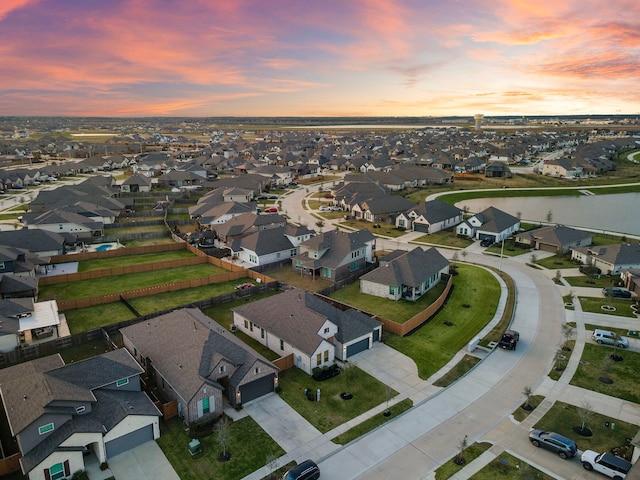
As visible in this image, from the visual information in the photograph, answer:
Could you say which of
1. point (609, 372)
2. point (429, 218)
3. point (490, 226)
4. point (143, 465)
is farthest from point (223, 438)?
point (429, 218)

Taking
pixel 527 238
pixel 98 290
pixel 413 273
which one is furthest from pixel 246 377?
pixel 527 238

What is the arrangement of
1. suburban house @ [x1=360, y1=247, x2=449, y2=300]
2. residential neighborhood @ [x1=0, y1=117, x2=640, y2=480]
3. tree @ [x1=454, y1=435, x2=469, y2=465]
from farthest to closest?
suburban house @ [x1=360, y1=247, x2=449, y2=300], residential neighborhood @ [x1=0, y1=117, x2=640, y2=480], tree @ [x1=454, y1=435, x2=469, y2=465]

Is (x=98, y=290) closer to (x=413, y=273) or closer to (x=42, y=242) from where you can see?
(x=42, y=242)

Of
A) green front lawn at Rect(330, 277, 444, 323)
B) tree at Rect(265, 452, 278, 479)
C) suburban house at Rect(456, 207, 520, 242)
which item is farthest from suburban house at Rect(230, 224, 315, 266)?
tree at Rect(265, 452, 278, 479)

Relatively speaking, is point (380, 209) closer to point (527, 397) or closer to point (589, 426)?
point (527, 397)

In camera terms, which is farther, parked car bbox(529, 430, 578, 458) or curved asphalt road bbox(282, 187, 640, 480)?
parked car bbox(529, 430, 578, 458)

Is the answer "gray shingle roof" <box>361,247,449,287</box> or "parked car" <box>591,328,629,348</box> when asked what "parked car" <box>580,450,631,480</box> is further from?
"gray shingle roof" <box>361,247,449,287</box>

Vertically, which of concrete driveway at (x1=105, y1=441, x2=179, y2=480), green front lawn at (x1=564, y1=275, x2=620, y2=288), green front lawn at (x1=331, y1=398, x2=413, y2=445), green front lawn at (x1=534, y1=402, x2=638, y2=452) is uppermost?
green front lawn at (x1=564, y1=275, x2=620, y2=288)
